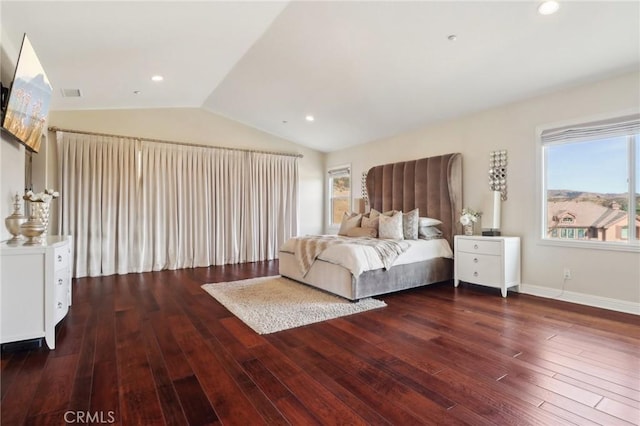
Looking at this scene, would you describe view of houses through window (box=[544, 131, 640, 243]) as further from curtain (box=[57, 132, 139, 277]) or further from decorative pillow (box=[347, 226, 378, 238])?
curtain (box=[57, 132, 139, 277])

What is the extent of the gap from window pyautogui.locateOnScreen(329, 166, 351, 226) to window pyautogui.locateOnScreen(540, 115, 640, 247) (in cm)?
374

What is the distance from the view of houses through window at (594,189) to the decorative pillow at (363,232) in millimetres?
2111

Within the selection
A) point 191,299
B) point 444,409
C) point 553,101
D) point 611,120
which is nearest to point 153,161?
point 191,299

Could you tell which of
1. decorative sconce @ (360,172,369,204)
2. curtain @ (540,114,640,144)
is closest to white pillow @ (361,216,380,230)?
decorative sconce @ (360,172,369,204)

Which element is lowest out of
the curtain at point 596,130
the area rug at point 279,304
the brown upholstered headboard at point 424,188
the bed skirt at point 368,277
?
the area rug at point 279,304

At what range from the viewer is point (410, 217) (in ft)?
14.7

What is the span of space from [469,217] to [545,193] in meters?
0.88

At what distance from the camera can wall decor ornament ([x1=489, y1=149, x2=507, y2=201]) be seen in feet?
13.4

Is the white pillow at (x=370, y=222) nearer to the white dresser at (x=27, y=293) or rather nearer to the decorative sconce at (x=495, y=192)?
the decorative sconce at (x=495, y=192)

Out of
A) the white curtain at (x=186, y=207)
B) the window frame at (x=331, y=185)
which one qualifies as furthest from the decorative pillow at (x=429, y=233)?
the white curtain at (x=186, y=207)

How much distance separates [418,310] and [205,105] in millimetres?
4985

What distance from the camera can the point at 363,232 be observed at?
186 inches

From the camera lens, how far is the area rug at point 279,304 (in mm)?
2879

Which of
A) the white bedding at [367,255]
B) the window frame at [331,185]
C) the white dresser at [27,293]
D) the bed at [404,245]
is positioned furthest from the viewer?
the window frame at [331,185]
